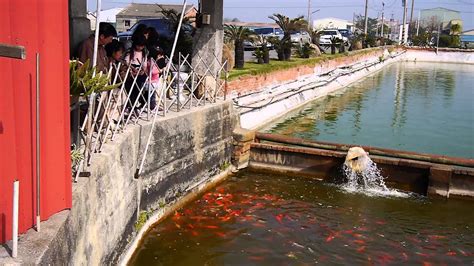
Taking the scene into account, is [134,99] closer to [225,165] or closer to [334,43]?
[225,165]

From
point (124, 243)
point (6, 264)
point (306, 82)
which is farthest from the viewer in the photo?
point (306, 82)

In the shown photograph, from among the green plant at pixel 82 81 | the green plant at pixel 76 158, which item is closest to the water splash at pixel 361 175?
the green plant at pixel 76 158

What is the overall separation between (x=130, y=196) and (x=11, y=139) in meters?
3.65

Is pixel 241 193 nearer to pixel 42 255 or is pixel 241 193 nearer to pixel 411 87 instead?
pixel 42 255

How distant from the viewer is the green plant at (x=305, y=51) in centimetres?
2647

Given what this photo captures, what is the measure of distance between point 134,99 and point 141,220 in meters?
2.29

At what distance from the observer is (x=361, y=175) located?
10383 mm

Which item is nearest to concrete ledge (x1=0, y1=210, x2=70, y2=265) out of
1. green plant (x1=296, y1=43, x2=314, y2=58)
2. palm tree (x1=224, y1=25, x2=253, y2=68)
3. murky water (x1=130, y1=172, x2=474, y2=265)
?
murky water (x1=130, y1=172, x2=474, y2=265)

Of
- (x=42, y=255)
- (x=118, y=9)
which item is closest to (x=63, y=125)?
(x=42, y=255)

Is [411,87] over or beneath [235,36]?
beneath

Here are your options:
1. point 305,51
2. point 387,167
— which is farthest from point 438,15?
point 387,167

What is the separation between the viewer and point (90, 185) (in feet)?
16.5

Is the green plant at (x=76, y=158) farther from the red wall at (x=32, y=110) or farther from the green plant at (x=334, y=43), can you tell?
the green plant at (x=334, y=43)

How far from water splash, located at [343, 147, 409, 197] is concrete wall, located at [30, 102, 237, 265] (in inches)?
101
